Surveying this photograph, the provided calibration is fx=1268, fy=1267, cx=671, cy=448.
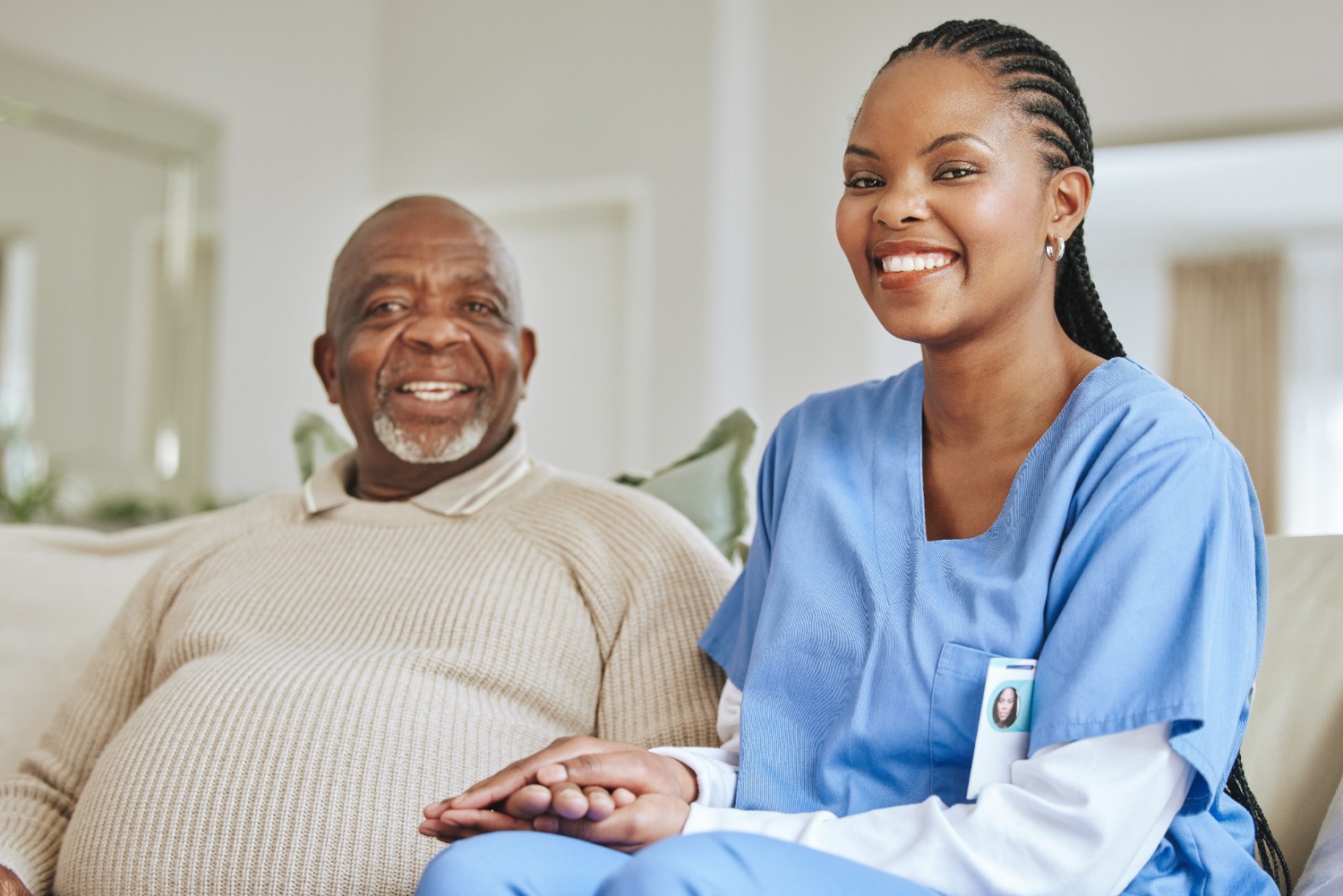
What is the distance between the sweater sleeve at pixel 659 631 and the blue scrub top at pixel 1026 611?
0.12m

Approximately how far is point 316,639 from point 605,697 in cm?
33

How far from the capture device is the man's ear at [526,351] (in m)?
1.69

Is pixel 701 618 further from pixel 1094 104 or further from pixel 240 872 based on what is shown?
pixel 1094 104

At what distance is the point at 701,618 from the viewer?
4.54ft

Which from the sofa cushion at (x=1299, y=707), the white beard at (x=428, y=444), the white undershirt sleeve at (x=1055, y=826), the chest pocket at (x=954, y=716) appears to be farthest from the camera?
the white beard at (x=428, y=444)

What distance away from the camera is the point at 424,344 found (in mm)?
1567

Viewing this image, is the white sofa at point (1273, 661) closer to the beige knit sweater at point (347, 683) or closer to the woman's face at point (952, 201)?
the beige knit sweater at point (347, 683)

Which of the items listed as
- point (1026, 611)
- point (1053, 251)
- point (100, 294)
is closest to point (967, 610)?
point (1026, 611)

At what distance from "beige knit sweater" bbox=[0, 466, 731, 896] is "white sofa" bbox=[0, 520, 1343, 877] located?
0.17 meters

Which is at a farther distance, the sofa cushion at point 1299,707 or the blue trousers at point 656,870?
the sofa cushion at point 1299,707

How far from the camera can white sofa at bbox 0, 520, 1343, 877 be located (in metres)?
1.19

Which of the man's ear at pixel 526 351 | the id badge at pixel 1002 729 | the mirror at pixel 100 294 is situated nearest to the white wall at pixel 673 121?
the mirror at pixel 100 294

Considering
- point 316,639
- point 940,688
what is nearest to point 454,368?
point 316,639

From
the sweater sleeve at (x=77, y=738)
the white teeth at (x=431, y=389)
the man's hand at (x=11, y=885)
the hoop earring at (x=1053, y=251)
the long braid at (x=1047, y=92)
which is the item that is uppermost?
the long braid at (x=1047, y=92)
